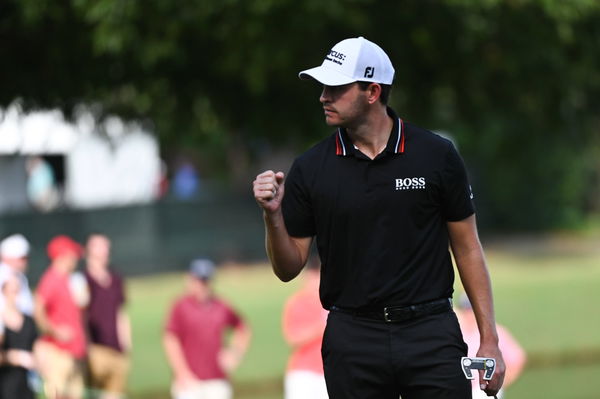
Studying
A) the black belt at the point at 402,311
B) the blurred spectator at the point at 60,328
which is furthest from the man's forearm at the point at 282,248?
the blurred spectator at the point at 60,328

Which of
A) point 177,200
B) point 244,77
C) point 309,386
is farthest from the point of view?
point 177,200

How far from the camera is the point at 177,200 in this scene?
972 inches

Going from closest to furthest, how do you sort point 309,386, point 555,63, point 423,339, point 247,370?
point 423,339 < point 309,386 < point 555,63 < point 247,370

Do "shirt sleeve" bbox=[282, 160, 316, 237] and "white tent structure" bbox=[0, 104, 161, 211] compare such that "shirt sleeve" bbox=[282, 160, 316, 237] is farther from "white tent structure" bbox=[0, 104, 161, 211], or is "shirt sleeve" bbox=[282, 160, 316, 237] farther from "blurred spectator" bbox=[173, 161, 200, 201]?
"blurred spectator" bbox=[173, 161, 200, 201]

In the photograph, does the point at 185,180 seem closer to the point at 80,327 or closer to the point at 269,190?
the point at 80,327

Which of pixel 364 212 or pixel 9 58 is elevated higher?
pixel 9 58

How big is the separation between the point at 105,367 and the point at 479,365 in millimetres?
8232

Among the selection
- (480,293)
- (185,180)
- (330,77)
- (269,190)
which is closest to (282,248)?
(269,190)

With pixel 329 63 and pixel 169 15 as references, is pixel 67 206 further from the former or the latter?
pixel 329 63

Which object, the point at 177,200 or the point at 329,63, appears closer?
the point at 329,63

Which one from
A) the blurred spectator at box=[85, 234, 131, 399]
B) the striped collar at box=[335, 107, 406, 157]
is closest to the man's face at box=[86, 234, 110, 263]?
the blurred spectator at box=[85, 234, 131, 399]

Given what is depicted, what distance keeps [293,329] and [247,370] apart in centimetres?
674

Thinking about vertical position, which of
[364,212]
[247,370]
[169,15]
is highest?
[169,15]

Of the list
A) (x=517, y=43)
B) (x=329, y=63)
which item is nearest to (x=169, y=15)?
(x=517, y=43)
